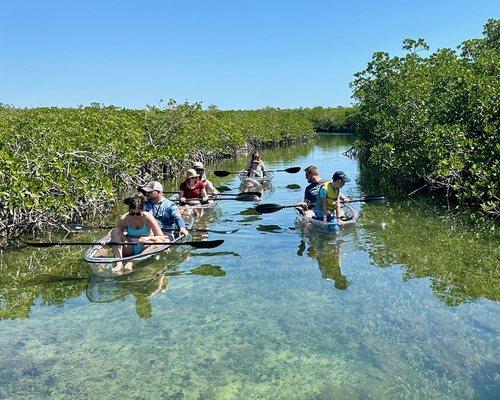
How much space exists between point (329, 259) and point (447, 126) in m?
7.21

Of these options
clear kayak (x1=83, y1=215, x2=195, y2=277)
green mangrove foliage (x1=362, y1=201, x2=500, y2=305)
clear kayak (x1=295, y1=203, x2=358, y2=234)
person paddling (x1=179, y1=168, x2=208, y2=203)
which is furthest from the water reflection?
person paddling (x1=179, y1=168, x2=208, y2=203)

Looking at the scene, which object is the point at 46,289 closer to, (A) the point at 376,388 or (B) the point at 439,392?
(A) the point at 376,388

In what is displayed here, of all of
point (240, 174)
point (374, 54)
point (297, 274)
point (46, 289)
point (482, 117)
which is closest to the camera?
point (46, 289)

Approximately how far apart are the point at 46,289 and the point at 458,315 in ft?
21.2

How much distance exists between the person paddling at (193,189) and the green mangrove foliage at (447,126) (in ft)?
21.7

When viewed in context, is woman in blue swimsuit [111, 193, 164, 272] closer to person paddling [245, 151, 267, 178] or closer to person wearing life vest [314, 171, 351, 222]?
person wearing life vest [314, 171, 351, 222]

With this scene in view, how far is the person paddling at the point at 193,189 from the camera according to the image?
43.7ft

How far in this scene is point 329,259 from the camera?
9.54 meters

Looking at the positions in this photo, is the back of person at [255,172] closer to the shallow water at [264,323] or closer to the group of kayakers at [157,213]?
the group of kayakers at [157,213]

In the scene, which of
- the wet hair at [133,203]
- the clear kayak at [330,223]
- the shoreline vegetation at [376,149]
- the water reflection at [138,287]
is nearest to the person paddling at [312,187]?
the clear kayak at [330,223]

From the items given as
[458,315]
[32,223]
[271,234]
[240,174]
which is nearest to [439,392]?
[458,315]

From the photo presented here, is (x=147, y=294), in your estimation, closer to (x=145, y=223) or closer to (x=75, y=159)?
(x=145, y=223)

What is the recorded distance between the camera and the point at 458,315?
21.3 feet

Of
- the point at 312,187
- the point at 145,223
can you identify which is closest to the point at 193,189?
the point at 312,187
